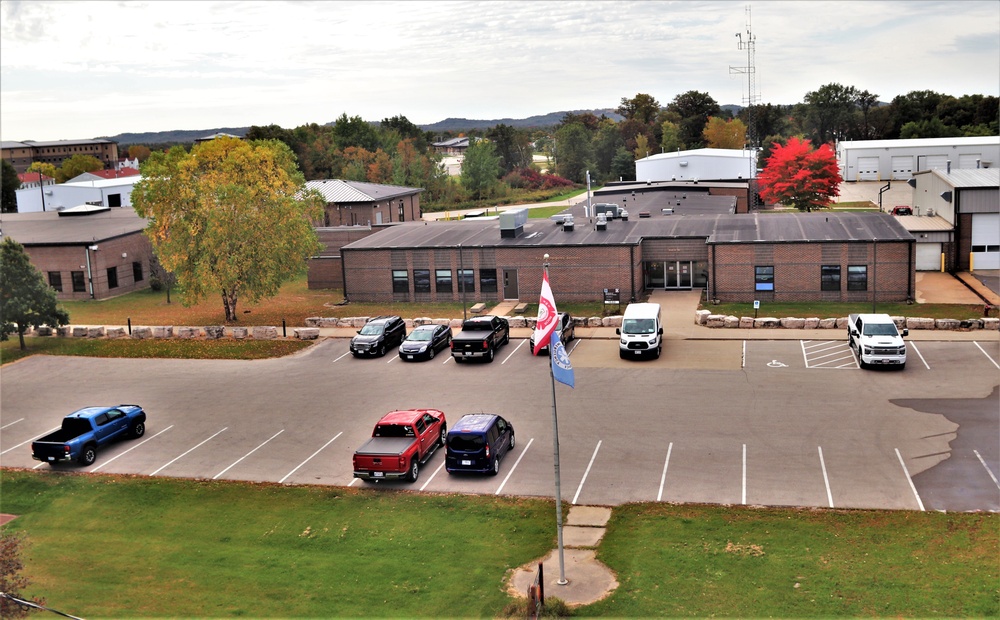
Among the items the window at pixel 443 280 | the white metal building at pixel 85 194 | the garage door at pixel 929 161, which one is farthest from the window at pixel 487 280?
the garage door at pixel 929 161

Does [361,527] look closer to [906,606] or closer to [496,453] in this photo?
[496,453]

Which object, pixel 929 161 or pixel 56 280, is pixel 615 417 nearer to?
pixel 56 280

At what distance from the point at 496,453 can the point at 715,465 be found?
6014 mm

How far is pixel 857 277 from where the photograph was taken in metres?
47.5

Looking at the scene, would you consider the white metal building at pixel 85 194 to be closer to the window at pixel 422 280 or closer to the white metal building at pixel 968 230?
the window at pixel 422 280

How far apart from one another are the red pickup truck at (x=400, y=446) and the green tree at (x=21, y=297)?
992 inches

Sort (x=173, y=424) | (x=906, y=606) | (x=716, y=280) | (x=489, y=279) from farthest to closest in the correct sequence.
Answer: (x=489, y=279)
(x=716, y=280)
(x=173, y=424)
(x=906, y=606)

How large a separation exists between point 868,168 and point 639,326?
271 ft

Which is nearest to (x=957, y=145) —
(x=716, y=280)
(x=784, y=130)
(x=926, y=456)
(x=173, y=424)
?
(x=784, y=130)

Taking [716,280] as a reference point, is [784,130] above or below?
above

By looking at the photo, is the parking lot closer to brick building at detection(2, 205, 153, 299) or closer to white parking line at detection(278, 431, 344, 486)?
white parking line at detection(278, 431, 344, 486)

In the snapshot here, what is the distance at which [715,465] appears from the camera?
86.0 ft

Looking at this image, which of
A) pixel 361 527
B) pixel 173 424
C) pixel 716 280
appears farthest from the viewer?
pixel 716 280

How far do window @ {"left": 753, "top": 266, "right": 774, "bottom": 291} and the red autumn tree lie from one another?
109ft
